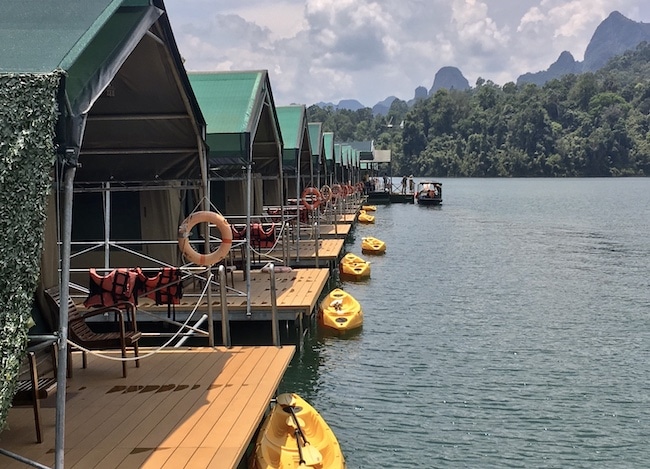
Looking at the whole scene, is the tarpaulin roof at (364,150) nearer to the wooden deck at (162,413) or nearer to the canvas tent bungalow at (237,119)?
the canvas tent bungalow at (237,119)

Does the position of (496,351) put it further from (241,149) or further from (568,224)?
(568,224)

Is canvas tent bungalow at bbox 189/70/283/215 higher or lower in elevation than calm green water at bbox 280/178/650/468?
higher

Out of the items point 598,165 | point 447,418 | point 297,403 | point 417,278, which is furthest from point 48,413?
point 598,165

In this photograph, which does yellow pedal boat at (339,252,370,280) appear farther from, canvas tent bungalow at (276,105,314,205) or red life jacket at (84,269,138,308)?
red life jacket at (84,269,138,308)

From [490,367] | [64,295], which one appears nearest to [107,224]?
[490,367]

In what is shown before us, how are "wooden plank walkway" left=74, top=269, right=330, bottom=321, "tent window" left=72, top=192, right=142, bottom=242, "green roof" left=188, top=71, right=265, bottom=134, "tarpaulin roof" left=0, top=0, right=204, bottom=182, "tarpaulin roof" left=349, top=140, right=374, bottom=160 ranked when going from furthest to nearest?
"tarpaulin roof" left=349, top=140, right=374, bottom=160
"tent window" left=72, top=192, right=142, bottom=242
"green roof" left=188, top=71, right=265, bottom=134
"wooden plank walkway" left=74, top=269, right=330, bottom=321
"tarpaulin roof" left=0, top=0, right=204, bottom=182

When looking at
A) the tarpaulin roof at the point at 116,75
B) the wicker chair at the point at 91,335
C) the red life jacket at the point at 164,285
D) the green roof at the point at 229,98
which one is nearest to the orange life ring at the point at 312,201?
the green roof at the point at 229,98

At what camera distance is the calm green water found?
873 cm

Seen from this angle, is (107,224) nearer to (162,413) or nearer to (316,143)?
(162,413)

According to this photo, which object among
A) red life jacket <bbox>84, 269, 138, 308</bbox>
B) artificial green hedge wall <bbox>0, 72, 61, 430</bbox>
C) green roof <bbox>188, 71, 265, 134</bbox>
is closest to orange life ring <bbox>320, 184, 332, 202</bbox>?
green roof <bbox>188, 71, 265, 134</bbox>

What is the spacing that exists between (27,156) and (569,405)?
842 centimetres

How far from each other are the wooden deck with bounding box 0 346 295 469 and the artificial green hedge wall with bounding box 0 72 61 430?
132cm

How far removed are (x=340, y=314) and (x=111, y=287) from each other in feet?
19.5

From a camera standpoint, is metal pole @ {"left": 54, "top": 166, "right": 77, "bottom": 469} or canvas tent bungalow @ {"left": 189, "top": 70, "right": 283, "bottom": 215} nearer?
metal pole @ {"left": 54, "top": 166, "right": 77, "bottom": 469}
